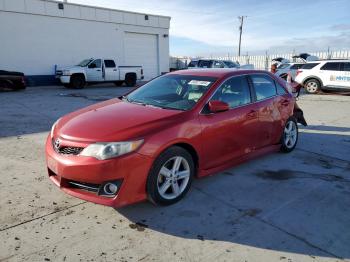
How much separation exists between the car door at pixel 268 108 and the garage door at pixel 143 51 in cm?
2091

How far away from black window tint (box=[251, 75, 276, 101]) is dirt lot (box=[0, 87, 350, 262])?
1.11 metres

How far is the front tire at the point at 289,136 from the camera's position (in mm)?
5926

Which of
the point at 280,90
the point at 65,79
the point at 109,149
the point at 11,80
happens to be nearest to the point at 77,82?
the point at 65,79

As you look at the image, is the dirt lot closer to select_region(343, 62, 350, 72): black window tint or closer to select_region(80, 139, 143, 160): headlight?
select_region(80, 139, 143, 160): headlight

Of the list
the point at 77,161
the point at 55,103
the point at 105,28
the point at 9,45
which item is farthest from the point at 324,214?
the point at 105,28

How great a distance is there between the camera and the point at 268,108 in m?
5.32

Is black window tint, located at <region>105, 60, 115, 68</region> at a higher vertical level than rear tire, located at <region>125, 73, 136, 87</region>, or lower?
higher

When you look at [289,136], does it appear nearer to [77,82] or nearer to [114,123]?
[114,123]

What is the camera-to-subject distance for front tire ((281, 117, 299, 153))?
19.4 ft

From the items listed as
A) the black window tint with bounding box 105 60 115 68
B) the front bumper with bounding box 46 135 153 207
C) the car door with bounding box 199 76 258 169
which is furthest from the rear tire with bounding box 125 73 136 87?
the front bumper with bounding box 46 135 153 207

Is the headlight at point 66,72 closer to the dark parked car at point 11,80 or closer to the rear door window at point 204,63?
the dark parked car at point 11,80

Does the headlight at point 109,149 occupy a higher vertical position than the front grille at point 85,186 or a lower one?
higher

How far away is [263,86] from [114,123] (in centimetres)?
279

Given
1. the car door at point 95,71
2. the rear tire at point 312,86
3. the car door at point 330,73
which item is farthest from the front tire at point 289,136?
the car door at point 95,71
